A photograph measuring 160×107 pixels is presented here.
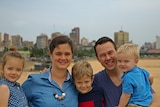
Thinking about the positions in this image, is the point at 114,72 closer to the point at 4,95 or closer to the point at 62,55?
the point at 62,55

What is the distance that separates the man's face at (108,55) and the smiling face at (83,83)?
0.44 metres

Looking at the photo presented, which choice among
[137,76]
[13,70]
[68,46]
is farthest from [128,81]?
[13,70]

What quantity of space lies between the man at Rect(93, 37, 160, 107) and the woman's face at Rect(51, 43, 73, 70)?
0.55 meters

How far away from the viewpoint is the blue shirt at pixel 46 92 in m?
3.14

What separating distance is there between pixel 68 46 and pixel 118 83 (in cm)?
88

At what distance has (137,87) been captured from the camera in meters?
3.35

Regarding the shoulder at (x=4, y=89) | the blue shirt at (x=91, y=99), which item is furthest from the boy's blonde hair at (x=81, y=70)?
the shoulder at (x=4, y=89)

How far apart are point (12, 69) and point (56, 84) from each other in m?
0.55

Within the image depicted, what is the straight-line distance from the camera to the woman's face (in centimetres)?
327

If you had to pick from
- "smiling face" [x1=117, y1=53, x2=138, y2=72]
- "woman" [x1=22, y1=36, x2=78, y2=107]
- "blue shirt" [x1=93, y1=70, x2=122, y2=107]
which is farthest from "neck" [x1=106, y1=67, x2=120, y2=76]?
"woman" [x1=22, y1=36, x2=78, y2=107]

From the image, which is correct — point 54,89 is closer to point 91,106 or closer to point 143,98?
point 91,106

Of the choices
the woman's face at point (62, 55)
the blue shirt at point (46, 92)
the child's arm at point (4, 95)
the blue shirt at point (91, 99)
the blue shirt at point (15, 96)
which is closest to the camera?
the child's arm at point (4, 95)

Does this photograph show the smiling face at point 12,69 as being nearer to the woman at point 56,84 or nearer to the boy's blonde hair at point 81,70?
the woman at point 56,84

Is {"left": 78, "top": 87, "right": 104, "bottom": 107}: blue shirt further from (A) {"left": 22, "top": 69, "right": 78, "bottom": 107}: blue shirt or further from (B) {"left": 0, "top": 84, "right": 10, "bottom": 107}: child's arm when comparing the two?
(B) {"left": 0, "top": 84, "right": 10, "bottom": 107}: child's arm
